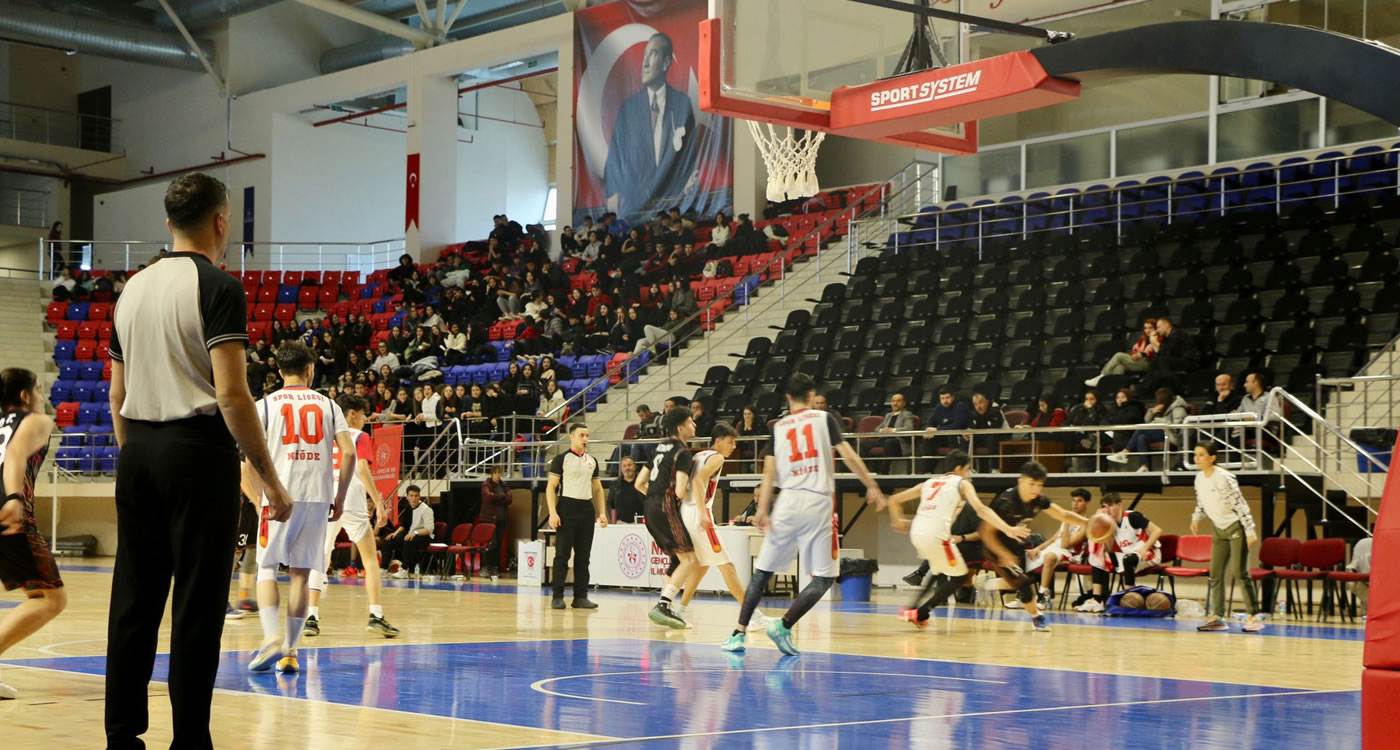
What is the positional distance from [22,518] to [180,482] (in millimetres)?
3595

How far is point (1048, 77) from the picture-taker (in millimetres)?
11805

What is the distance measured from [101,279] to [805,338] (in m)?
19.1

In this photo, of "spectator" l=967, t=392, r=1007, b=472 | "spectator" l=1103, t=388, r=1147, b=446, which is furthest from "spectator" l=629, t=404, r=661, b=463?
"spectator" l=1103, t=388, r=1147, b=446

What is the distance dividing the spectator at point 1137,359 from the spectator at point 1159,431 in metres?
1.30

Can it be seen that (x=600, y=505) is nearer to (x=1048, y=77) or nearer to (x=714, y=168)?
(x=1048, y=77)

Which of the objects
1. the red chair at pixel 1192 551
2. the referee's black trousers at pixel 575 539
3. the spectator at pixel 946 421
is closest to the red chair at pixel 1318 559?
the red chair at pixel 1192 551

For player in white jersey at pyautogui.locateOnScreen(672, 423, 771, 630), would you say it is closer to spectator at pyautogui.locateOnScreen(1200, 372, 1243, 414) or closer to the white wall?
spectator at pyautogui.locateOnScreen(1200, 372, 1243, 414)

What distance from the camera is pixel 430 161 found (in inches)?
1396

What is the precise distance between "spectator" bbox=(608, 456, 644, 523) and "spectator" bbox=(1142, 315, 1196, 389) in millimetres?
6576

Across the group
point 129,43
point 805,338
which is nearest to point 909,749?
point 805,338

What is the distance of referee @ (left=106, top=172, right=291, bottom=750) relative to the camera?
173 inches

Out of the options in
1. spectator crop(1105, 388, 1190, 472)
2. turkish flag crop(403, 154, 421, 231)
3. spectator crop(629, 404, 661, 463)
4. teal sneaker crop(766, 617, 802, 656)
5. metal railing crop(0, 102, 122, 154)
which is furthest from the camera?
metal railing crop(0, 102, 122, 154)

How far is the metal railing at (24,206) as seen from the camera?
3991 cm

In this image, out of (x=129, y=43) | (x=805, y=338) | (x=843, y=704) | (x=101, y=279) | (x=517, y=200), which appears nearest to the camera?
(x=843, y=704)
